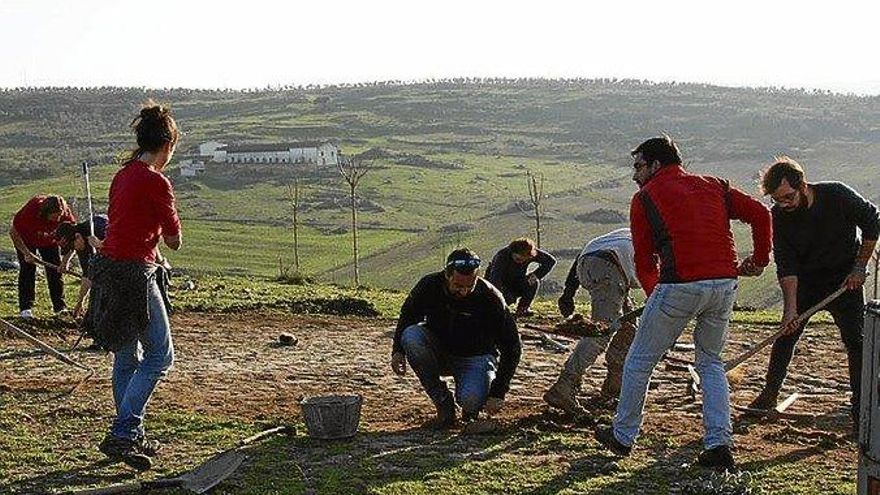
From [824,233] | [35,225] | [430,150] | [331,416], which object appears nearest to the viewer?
[331,416]

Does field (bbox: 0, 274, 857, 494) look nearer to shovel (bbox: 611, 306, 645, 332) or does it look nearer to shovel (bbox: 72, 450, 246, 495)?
shovel (bbox: 72, 450, 246, 495)

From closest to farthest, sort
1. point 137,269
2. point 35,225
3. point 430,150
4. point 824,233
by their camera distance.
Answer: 1. point 137,269
2. point 824,233
3. point 35,225
4. point 430,150

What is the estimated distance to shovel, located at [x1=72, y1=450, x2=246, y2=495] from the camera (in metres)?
5.70

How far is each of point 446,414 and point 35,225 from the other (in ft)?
21.6

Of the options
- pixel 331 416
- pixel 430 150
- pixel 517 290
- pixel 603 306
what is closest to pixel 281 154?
pixel 430 150

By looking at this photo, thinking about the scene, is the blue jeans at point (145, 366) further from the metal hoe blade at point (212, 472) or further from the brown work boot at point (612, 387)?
the brown work boot at point (612, 387)

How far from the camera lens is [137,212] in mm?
6129

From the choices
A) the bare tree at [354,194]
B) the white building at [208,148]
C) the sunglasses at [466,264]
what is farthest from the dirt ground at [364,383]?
the white building at [208,148]

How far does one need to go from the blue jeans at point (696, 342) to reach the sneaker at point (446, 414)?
1.45 metres

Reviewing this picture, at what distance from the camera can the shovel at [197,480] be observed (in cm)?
570

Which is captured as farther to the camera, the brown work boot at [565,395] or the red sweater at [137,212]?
the brown work boot at [565,395]

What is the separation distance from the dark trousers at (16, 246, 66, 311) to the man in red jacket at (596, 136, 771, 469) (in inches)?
313

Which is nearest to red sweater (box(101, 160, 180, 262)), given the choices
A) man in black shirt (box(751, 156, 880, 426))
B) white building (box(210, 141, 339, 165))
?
man in black shirt (box(751, 156, 880, 426))

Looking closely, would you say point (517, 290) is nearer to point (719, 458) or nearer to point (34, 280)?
point (719, 458)
